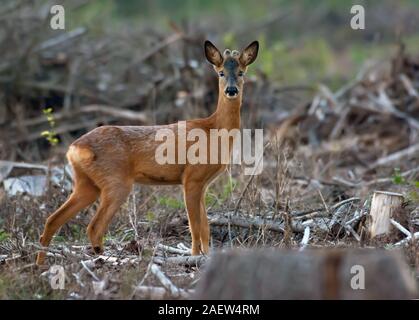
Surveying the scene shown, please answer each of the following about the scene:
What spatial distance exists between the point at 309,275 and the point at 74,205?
3728 mm

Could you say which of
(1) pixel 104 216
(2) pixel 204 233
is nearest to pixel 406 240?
(2) pixel 204 233

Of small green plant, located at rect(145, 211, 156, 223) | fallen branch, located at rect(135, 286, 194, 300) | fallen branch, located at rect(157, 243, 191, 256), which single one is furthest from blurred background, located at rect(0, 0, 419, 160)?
fallen branch, located at rect(135, 286, 194, 300)

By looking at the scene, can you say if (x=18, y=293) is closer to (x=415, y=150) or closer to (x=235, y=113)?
(x=235, y=113)

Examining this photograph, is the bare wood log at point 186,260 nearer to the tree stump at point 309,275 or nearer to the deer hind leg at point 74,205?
the deer hind leg at point 74,205

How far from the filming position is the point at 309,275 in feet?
18.6

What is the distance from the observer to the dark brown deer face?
30.2 ft

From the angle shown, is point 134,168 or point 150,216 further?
point 150,216

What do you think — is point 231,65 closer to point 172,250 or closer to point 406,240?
point 172,250

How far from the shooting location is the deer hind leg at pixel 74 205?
28.7 feet

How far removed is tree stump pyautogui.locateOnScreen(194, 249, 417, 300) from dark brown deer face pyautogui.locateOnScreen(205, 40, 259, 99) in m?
3.43

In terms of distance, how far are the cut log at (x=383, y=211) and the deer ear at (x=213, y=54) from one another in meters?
2.17

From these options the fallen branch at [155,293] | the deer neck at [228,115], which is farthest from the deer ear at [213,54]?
the fallen branch at [155,293]

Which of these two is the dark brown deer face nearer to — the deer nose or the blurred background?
the deer nose
